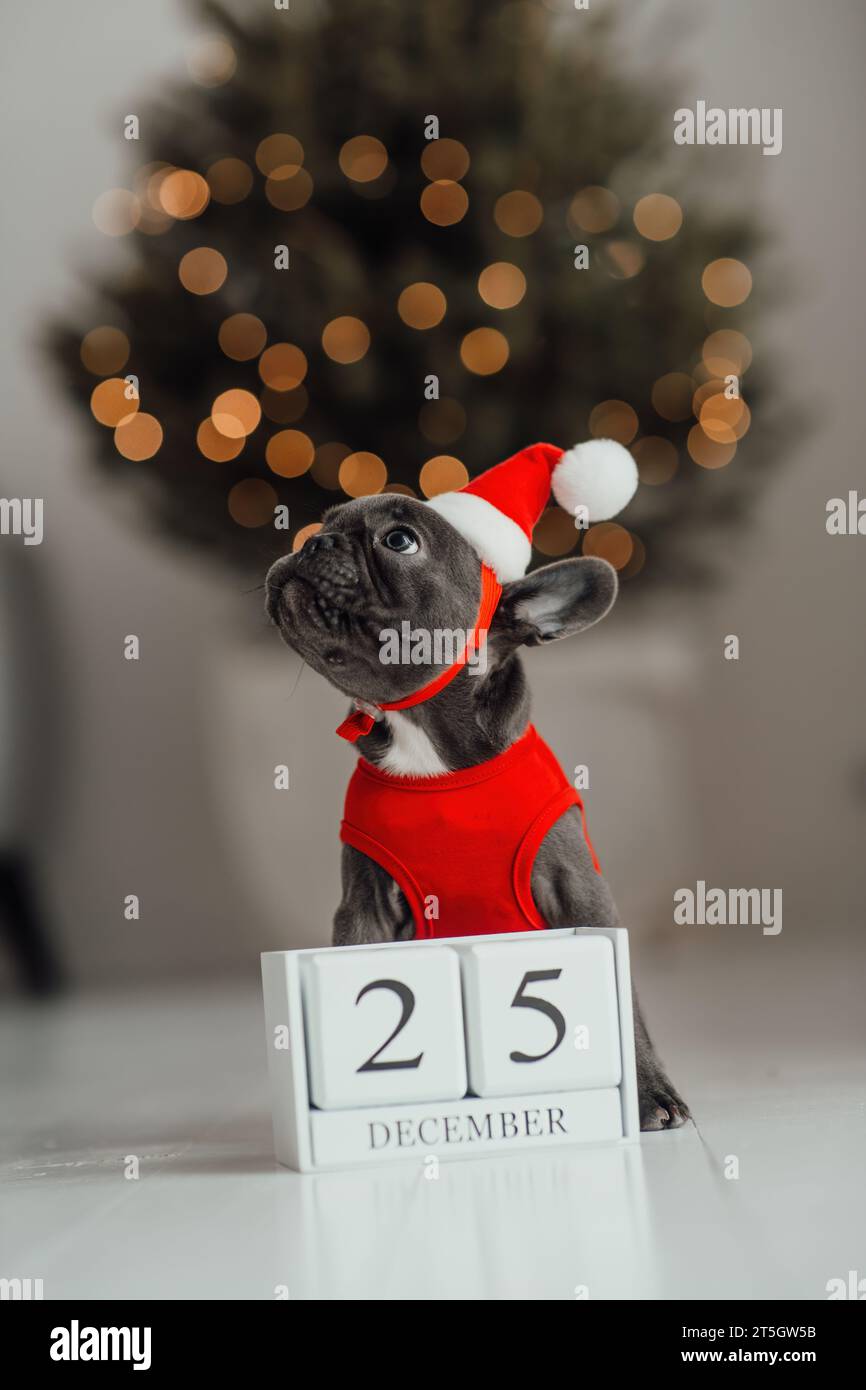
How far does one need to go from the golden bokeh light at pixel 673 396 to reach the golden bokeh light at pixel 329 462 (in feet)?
1.68

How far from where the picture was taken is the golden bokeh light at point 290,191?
2314 millimetres

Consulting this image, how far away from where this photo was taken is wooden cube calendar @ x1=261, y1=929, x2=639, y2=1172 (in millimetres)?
1146

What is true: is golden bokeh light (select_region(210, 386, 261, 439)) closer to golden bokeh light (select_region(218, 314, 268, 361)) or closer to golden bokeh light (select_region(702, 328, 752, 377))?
golden bokeh light (select_region(218, 314, 268, 361))

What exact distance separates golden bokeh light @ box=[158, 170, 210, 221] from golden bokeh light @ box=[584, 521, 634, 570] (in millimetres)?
824

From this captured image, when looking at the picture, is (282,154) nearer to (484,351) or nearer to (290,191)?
(290,191)

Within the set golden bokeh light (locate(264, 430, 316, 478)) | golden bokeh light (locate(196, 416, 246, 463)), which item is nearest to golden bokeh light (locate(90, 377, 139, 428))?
golden bokeh light (locate(196, 416, 246, 463))

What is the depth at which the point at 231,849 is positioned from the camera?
2693 millimetres

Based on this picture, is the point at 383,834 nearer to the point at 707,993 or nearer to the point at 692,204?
the point at 707,993

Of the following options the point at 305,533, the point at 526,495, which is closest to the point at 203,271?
the point at 305,533

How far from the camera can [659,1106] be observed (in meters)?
1.27

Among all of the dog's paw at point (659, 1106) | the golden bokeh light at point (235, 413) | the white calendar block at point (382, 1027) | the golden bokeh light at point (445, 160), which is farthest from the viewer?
the golden bokeh light at point (235, 413)

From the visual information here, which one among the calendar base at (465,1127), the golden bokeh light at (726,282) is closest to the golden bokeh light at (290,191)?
the golden bokeh light at (726,282)

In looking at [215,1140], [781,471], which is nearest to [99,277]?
[781,471]

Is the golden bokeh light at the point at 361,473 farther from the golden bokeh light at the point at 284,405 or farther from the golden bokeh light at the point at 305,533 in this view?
the golden bokeh light at the point at 305,533
